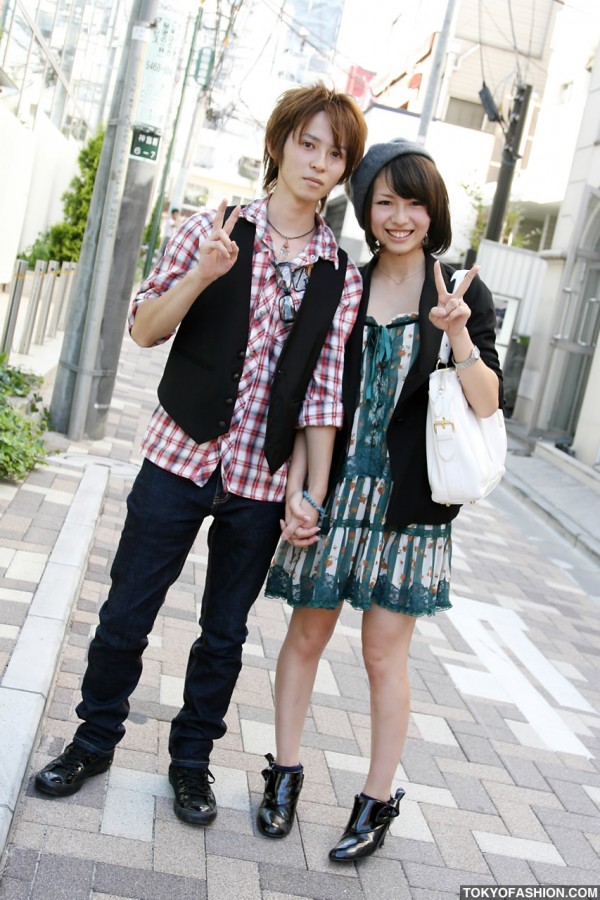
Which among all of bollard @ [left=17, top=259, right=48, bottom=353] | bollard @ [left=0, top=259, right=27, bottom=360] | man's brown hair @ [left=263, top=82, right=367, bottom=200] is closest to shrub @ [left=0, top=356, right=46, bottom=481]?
bollard @ [left=0, top=259, right=27, bottom=360]

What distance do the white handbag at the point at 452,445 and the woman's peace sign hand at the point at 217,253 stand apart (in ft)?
2.09

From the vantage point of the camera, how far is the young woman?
9.73ft

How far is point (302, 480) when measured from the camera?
9.92 ft

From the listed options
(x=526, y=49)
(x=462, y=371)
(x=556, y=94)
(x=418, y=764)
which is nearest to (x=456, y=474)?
(x=462, y=371)

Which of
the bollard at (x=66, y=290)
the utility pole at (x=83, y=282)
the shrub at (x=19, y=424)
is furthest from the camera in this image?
the bollard at (x=66, y=290)

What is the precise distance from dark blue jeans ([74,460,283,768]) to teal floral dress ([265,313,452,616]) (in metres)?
0.17

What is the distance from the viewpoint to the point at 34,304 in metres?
9.85

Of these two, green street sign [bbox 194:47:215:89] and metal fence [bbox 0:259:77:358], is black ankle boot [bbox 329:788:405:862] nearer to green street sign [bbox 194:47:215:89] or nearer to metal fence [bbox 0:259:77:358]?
metal fence [bbox 0:259:77:358]

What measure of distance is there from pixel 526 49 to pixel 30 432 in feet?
116

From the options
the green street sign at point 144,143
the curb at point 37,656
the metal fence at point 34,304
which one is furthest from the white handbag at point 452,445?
the metal fence at point 34,304

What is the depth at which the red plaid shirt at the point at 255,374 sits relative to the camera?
2.92 m

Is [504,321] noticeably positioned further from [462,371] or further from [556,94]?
[462,371]

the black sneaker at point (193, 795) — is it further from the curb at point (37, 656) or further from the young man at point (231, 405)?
the curb at point (37, 656)

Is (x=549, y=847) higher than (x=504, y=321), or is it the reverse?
(x=504, y=321)
